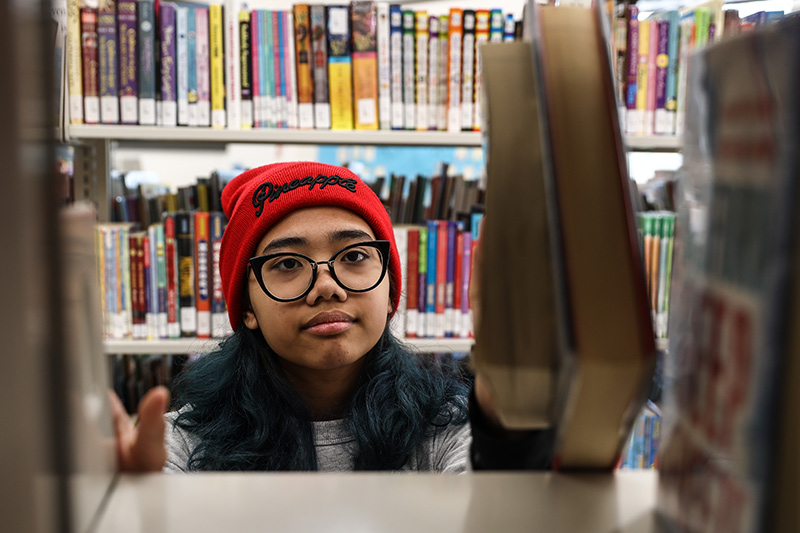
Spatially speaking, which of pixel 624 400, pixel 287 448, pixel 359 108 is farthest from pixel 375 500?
pixel 359 108

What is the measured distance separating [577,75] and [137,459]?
246 millimetres

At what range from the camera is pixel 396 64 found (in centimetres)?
154

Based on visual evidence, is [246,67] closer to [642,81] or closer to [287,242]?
[287,242]

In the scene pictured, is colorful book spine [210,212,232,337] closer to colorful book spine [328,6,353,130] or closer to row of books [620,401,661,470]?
colorful book spine [328,6,353,130]

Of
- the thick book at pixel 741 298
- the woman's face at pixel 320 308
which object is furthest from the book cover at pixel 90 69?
the thick book at pixel 741 298

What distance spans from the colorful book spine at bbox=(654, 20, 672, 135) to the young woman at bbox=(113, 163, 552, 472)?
0.87m

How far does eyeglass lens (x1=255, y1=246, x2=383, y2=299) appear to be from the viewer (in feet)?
3.42

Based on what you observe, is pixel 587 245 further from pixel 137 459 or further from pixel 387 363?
pixel 387 363

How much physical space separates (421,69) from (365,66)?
15 centimetres

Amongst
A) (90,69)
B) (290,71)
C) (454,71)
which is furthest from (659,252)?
(90,69)

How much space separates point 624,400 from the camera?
0.19 m

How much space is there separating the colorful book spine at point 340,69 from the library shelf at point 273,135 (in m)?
0.05

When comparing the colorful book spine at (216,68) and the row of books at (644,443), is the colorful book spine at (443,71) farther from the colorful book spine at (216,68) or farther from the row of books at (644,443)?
the row of books at (644,443)

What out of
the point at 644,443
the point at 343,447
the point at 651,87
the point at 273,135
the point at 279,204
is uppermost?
the point at 651,87
